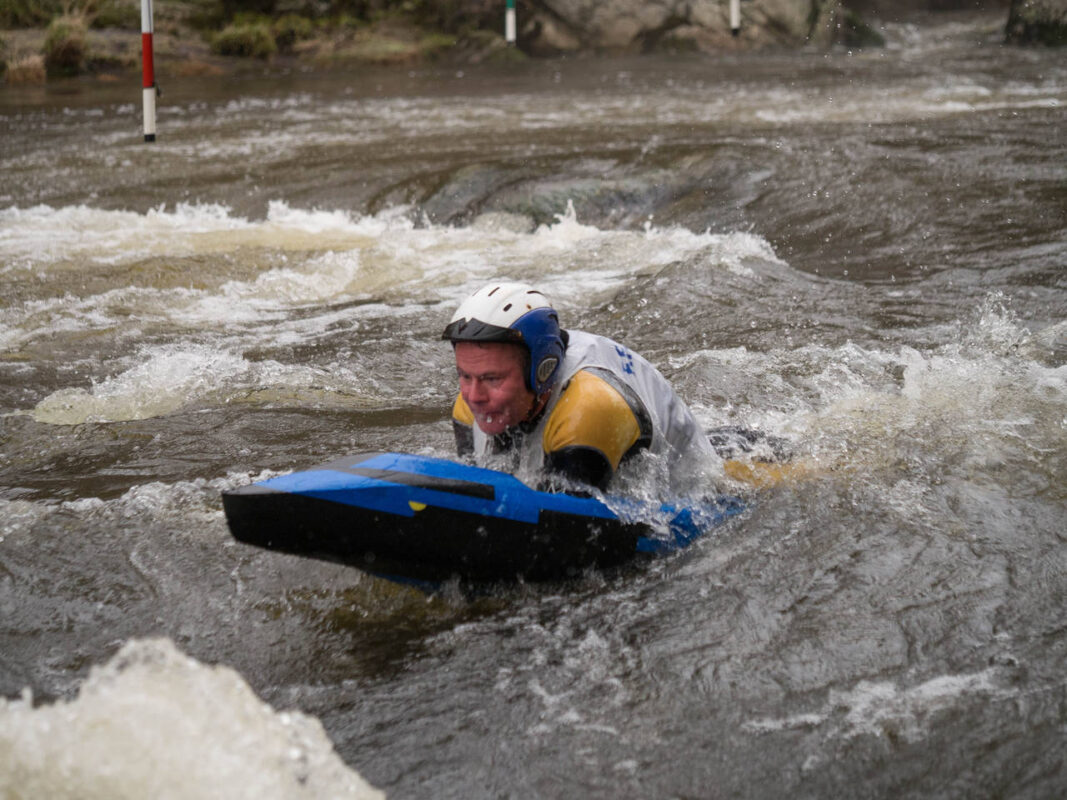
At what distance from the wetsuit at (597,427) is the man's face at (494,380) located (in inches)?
4.9

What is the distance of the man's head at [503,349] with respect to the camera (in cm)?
337

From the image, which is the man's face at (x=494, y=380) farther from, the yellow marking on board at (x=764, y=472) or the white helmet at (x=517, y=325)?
the yellow marking on board at (x=764, y=472)

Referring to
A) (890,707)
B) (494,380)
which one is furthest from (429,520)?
(890,707)

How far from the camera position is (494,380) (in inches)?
135

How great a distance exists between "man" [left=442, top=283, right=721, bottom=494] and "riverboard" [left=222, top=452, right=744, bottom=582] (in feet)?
0.51

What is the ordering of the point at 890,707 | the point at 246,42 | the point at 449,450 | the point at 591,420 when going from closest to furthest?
the point at 890,707, the point at 591,420, the point at 449,450, the point at 246,42

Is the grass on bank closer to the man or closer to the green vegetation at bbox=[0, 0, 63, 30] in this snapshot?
the green vegetation at bbox=[0, 0, 63, 30]

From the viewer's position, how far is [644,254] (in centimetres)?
857

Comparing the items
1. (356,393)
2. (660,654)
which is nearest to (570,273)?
(356,393)

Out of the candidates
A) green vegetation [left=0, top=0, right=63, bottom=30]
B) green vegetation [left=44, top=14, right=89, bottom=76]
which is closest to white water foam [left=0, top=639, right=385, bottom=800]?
green vegetation [left=44, top=14, right=89, bottom=76]

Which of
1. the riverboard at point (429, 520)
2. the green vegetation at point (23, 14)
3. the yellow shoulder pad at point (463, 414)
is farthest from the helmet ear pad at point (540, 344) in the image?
the green vegetation at point (23, 14)

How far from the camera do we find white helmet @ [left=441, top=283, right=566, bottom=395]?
3363 mm

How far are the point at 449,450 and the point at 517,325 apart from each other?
5.54 feet

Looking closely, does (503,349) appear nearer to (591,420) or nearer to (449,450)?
(591,420)
